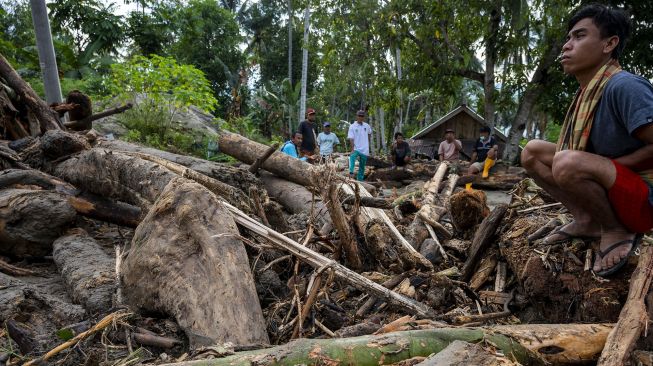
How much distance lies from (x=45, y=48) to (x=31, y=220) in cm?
592

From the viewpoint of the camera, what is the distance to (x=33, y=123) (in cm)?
710

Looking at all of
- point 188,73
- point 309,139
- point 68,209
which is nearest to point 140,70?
point 188,73

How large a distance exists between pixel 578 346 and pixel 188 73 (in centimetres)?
1217

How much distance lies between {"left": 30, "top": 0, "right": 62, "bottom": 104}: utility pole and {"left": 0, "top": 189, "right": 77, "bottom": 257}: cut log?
5.32 metres

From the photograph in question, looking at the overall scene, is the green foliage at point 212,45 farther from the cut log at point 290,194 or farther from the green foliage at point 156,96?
the cut log at point 290,194

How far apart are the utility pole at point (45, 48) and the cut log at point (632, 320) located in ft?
30.5

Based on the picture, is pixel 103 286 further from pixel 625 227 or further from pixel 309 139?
pixel 309 139

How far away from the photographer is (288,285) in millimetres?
3025

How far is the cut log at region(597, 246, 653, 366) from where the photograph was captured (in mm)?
1830

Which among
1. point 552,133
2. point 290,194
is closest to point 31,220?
point 290,194

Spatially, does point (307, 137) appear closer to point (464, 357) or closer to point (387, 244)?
point (387, 244)

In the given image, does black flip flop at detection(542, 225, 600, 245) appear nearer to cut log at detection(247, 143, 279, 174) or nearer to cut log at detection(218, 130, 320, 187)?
cut log at detection(218, 130, 320, 187)

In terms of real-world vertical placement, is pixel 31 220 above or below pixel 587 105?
below

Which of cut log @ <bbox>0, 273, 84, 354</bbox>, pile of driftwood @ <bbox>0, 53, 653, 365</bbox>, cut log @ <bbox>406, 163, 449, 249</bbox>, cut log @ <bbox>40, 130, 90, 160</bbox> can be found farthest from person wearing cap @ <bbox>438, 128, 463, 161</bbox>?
cut log @ <bbox>0, 273, 84, 354</bbox>
